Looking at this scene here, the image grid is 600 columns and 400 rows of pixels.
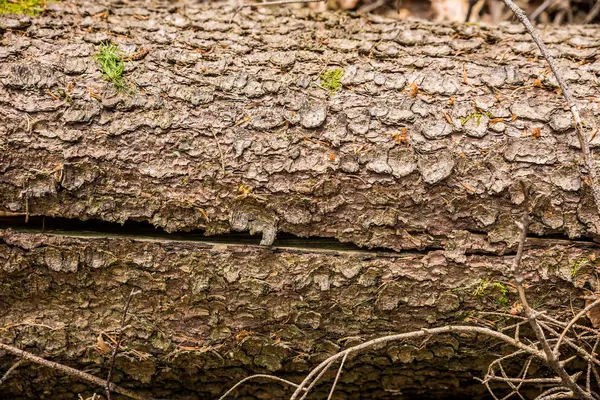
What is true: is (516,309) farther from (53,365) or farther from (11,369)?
(11,369)

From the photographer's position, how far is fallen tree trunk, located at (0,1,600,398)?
1.70 meters

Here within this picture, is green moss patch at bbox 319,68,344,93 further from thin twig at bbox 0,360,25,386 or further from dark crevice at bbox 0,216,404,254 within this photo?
thin twig at bbox 0,360,25,386

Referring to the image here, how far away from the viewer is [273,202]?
5.58 ft

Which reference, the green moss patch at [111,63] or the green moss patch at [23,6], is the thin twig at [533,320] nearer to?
the green moss patch at [111,63]

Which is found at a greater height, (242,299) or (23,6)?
(23,6)

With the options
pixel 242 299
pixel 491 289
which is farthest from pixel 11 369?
pixel 491 289

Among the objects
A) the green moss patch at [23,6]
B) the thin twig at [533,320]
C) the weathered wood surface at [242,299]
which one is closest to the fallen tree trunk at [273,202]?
the weathered wood surface at [242,299]

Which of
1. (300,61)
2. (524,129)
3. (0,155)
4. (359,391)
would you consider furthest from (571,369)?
(0,155)

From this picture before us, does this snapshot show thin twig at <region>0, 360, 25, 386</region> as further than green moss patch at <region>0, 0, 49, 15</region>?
No

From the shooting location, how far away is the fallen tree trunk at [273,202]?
5.57 feet

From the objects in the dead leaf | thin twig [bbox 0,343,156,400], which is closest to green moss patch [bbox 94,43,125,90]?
thin twig [bbox 0,343,156,400]

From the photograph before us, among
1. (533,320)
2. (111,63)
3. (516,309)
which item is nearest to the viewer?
(533,320)

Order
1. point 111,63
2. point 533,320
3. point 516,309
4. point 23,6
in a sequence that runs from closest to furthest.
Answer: point 533,320, point 516,309, point 111,63, point 23,6

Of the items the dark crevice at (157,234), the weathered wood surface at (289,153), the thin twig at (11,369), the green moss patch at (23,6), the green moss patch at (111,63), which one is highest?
the green moss patch at (23,6)
